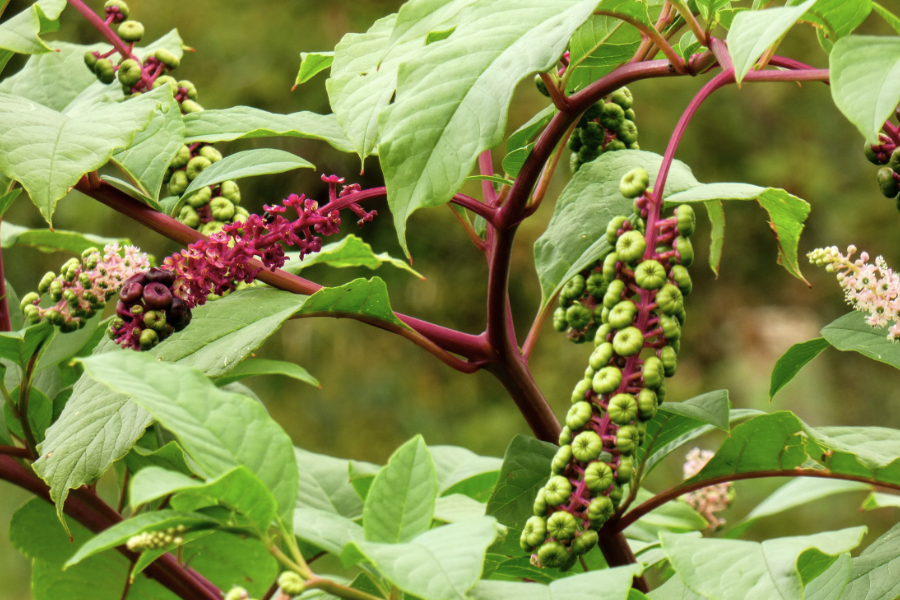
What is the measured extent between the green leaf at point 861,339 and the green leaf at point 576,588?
9.8 inches

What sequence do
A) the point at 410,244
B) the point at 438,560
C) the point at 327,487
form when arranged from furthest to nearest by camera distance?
1. the point at 410,244
2. the point at 327,487
3. the point at 438,560

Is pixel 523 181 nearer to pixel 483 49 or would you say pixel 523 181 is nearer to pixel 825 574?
pixel 483 49

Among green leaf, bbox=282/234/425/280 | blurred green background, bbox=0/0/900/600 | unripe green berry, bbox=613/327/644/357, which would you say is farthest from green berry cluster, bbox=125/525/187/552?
blurred green background, bbox=0/0/900/600

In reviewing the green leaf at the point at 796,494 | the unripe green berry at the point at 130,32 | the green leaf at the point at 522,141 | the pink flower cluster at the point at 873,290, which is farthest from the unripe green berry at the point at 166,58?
the green leaf at the point at 796,494

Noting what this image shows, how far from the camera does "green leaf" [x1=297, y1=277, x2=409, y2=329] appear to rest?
1.61 feet

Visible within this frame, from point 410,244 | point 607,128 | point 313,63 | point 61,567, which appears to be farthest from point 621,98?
point 410,244

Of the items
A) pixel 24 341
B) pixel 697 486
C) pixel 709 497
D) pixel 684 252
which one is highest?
pixel 684 252

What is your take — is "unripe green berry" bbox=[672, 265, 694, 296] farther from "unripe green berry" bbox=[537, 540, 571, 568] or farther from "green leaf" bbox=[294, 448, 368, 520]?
"green leaf" bbox=[294, 448, 368, 520]

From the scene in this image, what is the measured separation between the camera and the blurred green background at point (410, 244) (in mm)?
2555

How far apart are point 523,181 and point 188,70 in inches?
97.9

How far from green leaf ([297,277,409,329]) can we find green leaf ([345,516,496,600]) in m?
0.21

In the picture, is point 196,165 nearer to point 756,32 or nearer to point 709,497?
point 756,32

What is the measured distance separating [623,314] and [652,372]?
0.11ft

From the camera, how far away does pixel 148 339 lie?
1.58 feet
